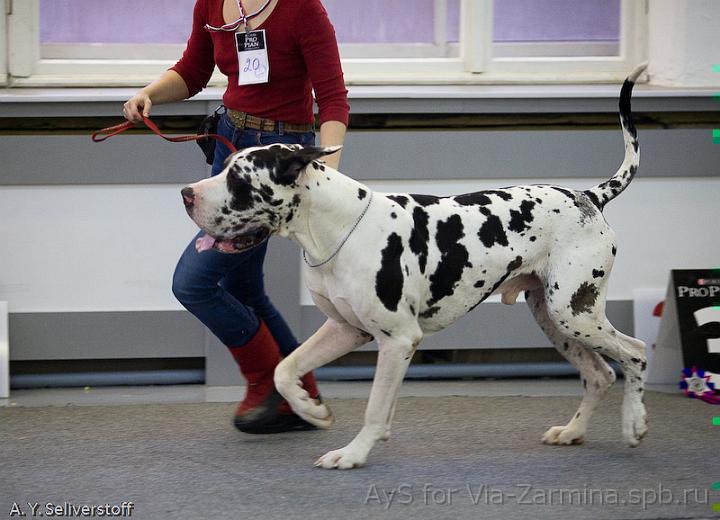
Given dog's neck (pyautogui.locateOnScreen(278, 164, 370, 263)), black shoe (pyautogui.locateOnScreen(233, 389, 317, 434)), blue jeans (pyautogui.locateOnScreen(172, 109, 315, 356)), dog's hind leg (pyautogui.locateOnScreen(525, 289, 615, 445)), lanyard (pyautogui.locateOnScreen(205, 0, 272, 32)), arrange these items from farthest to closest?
1. black shoe (pyautogui.locateOnScreen(233, 389, 317, 434))
2. dog's hind leg (pyautogui.locateOnScreen(525, 289, 615, 445))
3. blue jeans (pyautogui.locateOnScreen(172, 109, 315, 356))
4. lanyard (pyautogui.locateOnScreen(205, 0, 272, 32))
5. dog's neck (pyautogui.locateOnScreen(278, 164, 370, 263))

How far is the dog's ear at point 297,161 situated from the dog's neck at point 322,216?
0.33 feet

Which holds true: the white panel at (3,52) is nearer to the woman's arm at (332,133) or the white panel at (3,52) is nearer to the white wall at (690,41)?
the woman's arm at (332,133)

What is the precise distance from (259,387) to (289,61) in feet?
4.33

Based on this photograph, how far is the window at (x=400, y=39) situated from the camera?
5.61 m

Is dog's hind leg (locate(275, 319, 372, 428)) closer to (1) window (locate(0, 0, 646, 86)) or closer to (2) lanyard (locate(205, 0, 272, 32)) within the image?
(2) lanyard (locate(205, 0, 272, 32))

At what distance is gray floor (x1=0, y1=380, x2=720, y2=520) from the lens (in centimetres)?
359

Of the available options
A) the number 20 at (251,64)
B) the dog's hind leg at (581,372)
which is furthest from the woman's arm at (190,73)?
the dog's hind leg at (581,372)

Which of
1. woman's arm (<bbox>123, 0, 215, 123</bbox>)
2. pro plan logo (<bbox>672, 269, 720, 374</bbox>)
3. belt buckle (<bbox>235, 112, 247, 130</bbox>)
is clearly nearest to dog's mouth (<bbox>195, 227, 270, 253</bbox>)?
belt buckle (<bbox>235, 112, 247, 130</bbox>)

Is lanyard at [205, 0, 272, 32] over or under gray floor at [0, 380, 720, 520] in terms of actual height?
over

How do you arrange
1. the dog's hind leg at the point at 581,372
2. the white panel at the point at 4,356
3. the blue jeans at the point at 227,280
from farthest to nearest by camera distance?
the white panel at the point at 4,356 → the dog's hind leg at the point at 581,372 → the blue jeans at the point at 227,280

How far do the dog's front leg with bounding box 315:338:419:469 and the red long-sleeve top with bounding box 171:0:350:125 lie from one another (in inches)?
34.1

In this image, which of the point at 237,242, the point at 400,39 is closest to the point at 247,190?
the point at 237,242

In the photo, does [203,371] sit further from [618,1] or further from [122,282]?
[618,1]

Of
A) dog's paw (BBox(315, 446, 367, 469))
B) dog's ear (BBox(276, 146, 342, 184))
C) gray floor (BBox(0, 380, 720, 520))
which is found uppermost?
dog's ear (BBox(276, 146, 342, 184))
